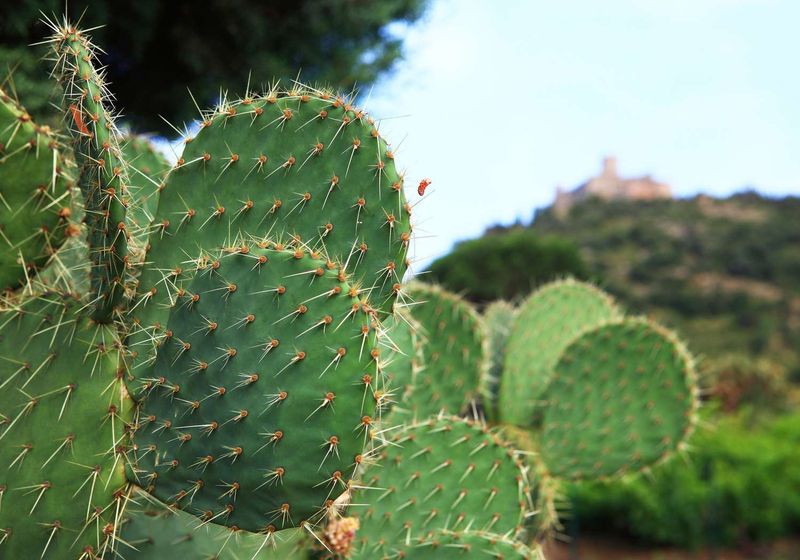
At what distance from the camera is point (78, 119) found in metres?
0.97

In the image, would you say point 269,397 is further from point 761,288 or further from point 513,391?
point 761,288

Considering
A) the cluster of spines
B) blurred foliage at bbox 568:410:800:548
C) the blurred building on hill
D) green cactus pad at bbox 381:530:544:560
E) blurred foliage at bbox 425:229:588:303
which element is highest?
the blurred building on hill

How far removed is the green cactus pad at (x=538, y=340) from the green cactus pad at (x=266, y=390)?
1.45 metres

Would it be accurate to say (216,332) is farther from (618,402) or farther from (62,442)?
(618,402)

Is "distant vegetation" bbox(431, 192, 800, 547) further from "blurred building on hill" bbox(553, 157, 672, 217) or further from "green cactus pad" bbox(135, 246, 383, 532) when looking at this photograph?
"blurred building on hill" bbox(553, 157, 672, 217)

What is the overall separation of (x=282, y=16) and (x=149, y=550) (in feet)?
14.2

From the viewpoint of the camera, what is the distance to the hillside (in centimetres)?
2112

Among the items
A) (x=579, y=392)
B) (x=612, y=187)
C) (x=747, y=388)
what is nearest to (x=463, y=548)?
(x=579, y=392)

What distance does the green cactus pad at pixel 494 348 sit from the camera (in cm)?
228

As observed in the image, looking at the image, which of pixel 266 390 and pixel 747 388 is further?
pixel 747 388

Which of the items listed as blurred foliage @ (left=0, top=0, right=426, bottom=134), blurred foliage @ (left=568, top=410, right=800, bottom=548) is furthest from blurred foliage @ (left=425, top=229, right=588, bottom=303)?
blurred foliage @ (left=0, top=0, right=426, bottom=134)

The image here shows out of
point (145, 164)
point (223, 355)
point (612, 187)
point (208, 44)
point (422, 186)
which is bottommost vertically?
point (223, 355)

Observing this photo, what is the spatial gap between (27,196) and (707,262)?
26610 millimetres

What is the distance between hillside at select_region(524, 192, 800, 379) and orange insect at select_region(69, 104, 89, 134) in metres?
19.1
